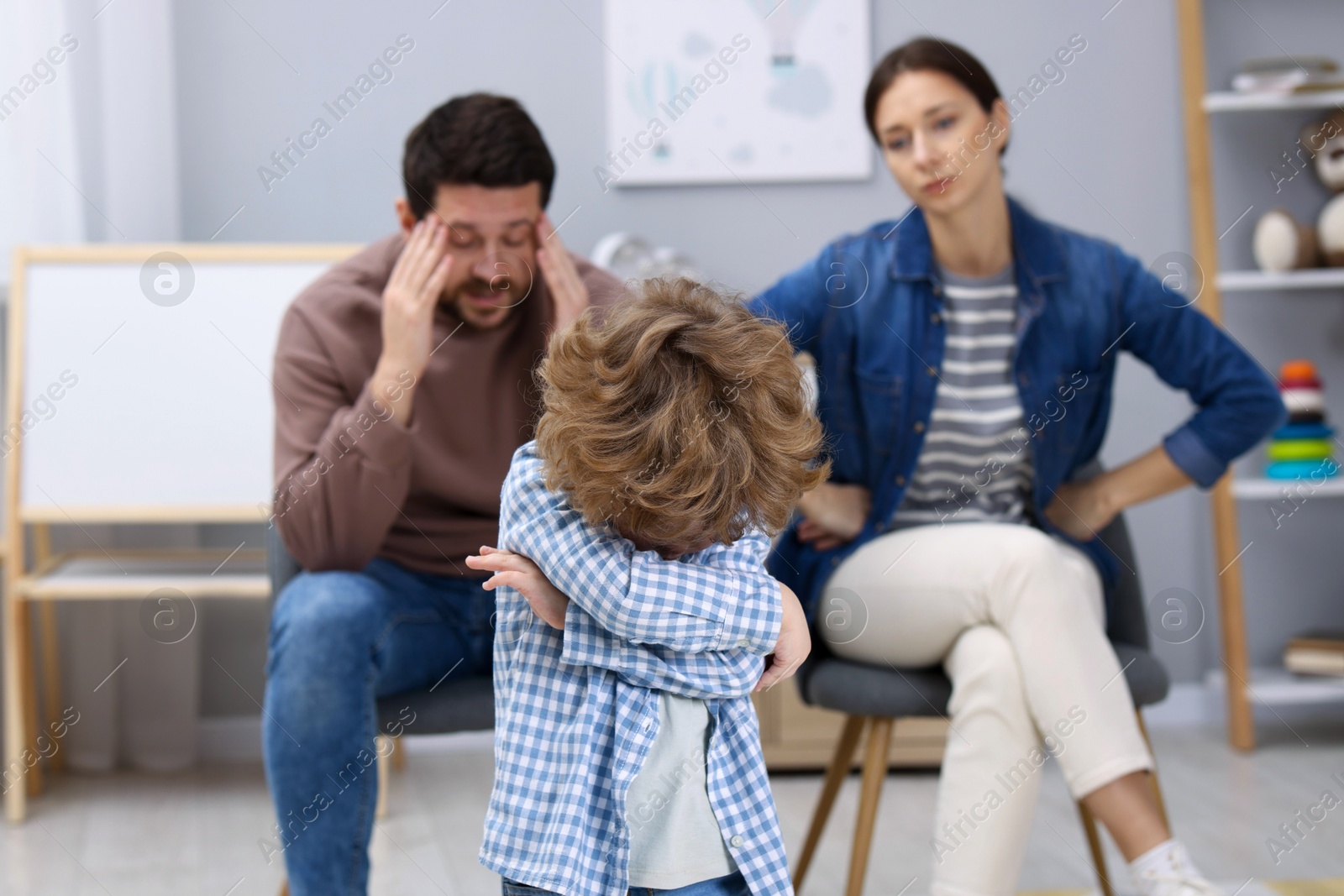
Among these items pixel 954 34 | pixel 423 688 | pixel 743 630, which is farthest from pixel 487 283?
pixel 954 34

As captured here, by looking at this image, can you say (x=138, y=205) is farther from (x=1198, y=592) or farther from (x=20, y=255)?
(x=1198, y=592)

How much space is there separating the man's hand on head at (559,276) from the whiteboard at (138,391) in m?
0.89

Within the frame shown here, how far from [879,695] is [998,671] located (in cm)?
14

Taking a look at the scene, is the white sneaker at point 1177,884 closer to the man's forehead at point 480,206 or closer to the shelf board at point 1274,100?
the man's forehead at point 480,206

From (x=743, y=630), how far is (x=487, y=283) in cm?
72

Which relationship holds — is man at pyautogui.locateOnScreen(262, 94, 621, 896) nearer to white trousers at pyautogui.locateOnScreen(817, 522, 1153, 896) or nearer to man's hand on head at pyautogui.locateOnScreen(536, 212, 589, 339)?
man's hand on head at pyautogui.locateOnScreen(536, 212, 589, 339)

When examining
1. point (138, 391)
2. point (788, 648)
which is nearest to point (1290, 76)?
point (788, 648)

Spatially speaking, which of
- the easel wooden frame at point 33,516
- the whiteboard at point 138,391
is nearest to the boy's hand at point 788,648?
the easel wooden frame at point 33,516

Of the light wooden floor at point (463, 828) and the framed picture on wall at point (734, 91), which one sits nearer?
the light wooden floor at point (463, 828)

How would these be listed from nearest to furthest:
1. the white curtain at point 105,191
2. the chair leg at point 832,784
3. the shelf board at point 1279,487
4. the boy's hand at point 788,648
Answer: the boy's hand at point 788,648, the chair leg at point 832,784, the white curtain at point 105,191, the shelf board at point 1279,487

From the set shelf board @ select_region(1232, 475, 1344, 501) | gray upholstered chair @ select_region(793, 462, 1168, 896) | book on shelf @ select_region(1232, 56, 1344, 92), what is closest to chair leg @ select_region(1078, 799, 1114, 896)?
gray upholstered chair @ select_region(793, 462, 1168, 896)

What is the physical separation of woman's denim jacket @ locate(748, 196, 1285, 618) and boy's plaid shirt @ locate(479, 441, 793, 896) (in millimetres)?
647

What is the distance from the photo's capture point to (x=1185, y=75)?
8.50 feet

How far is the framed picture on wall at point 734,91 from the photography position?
257cm
